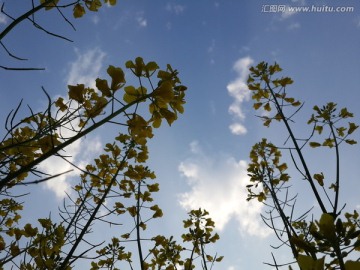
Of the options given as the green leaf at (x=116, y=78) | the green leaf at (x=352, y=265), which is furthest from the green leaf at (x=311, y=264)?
the green leaf at (x=116, y=78)

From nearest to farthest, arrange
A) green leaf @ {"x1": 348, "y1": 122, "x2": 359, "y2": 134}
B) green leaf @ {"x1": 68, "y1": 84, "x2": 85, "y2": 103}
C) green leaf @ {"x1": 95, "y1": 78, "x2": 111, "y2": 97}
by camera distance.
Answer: green leaf @ {"x1": 95, "y1": 78, "x2": 111, "y2": 97} < green leaf @ {"x1": 68, "y1": 84, "x2": 85, "y2": 103} < green leaf @ {"x1": 348, "y1": 122, "x2": 359, "y2": 134}

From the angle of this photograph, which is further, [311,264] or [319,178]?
[319,178]

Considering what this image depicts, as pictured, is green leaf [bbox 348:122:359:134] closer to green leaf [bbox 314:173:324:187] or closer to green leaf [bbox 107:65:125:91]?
green leaf [bbox 314:173:324:187]

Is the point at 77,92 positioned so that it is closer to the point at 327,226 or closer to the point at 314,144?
the point at 327,226

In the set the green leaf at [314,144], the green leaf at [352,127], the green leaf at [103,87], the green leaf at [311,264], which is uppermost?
the green leaf at [352,127]

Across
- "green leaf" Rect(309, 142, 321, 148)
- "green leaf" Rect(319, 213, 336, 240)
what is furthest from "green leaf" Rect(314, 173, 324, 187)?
"green leaf" Rect(319, 213, 336, 240)

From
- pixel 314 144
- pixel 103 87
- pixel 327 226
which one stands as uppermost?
pixel 314 144

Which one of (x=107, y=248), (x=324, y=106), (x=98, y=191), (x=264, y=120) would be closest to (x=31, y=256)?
(x=98, y=191)

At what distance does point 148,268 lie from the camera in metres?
5.78

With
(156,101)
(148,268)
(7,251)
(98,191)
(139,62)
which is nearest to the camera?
(156,101)

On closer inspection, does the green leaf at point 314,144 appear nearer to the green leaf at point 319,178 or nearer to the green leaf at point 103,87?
the green leaf at point 319,178

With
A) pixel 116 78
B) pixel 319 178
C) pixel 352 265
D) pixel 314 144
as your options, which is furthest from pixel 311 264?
pixel 314 144

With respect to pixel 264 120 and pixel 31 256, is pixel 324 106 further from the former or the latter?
pixel 31 256

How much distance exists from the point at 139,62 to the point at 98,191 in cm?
285
